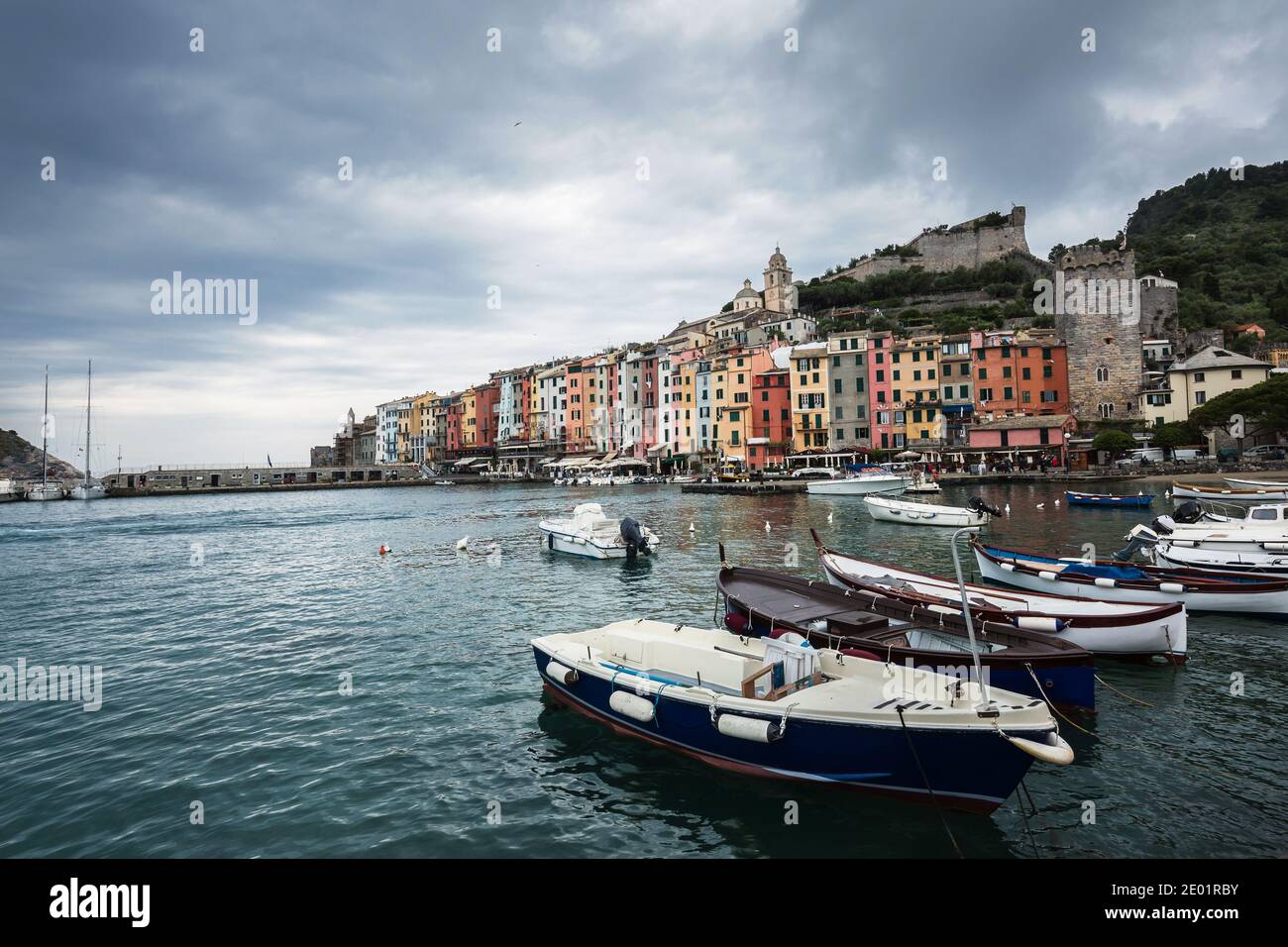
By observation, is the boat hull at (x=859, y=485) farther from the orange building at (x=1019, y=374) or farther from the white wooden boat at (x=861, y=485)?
A: the orange building at (x=1019, y=374)

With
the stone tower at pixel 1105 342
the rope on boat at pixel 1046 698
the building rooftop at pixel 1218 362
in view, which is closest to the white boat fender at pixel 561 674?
the rope on boat at pixel 1046 698

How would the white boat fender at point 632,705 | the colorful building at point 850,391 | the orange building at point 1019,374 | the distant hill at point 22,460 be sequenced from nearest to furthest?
the white boat fender at point 632,705
the orange building at point 1019,374
the colorful building at point 850,391
the distant hill at point 22,460

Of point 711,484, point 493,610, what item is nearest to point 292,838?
point 493,610

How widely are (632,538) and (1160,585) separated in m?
16.6

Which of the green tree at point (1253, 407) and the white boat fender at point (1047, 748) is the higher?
the green tree at point (1253, 407)

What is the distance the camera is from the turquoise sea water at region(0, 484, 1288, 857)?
7.29m

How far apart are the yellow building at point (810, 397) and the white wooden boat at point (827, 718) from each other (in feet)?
218

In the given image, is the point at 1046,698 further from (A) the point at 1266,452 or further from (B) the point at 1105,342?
(B) the point at 1105,342

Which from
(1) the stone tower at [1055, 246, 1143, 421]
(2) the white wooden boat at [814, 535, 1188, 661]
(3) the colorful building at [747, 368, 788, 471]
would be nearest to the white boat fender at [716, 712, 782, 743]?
(2) the white wooden boat at [814, 535, 1188, 661]

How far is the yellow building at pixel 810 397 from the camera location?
240 feet

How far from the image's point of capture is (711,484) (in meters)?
62.5

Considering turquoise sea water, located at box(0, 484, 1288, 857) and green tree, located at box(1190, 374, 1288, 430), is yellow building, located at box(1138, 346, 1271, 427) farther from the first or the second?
turquoise sea water, located at box(0, 484, 1288, 857)

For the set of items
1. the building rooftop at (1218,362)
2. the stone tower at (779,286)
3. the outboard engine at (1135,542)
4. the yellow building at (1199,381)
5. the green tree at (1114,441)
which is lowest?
the outboard engine at (1135,542)
